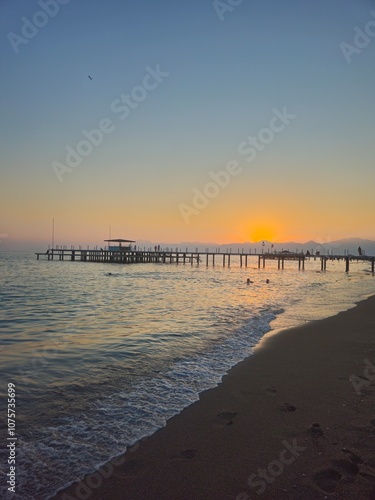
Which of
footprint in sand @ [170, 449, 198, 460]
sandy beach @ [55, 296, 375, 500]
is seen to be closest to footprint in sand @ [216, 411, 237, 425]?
sandy beach @ [55, 296, 375, 500]

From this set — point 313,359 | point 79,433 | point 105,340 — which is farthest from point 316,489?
point 105,340

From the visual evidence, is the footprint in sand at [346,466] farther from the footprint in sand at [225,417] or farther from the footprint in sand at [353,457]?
the footprint in sand at [225,417]

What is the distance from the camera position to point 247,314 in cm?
1445

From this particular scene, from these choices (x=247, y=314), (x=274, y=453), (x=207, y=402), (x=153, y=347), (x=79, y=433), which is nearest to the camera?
(x=274, y=453)

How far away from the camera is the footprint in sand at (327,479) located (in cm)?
304

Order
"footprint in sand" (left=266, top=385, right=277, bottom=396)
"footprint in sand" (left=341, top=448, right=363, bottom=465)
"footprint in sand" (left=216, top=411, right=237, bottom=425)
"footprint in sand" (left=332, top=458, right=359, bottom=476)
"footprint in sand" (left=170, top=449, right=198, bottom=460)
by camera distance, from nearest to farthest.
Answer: "footprint in sand" (left=332, top=458, right=359, bottom=476) → "footprint in sand" (left=341, top=448, right=363, bottom=465) → "footprint in sand" (left=170, top=449, right=198, bottom=460) → "footprint in sand" (left=216, top=411, right=237, bottom=425) → "footprint in sand" (left=266, top=385, right=277, bottom=396)

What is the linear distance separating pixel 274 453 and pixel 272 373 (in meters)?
2.95

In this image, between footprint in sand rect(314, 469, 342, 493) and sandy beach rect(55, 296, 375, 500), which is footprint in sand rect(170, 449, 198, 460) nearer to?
sandy beach rect(55, 296, 375, 500)

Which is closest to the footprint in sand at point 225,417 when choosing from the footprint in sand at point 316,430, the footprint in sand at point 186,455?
the footprint in sand at point 186,455

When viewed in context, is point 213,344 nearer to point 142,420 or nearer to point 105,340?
point 105,340

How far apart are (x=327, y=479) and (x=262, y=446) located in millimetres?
772

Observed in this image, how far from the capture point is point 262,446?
150 inches

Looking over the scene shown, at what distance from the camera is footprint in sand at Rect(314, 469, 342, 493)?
9.98 ft

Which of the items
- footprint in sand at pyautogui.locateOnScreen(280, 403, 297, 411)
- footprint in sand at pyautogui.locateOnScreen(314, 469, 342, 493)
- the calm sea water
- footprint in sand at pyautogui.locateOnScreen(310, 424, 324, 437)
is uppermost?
footprint in sand at pyautogui.locateOnScreen(314, 469, 342, 493)
